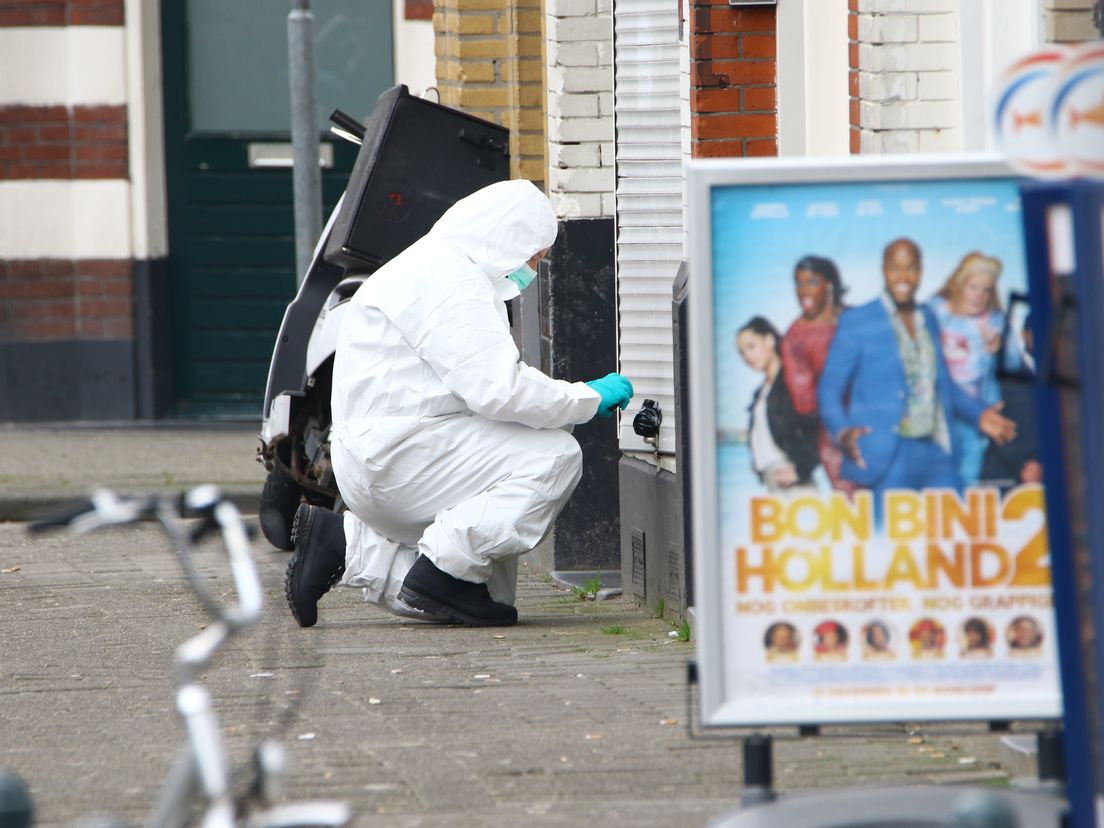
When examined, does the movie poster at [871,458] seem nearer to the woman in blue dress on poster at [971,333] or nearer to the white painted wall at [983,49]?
the woman in blue dress on poster at [971,333]

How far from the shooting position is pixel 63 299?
12.9 m

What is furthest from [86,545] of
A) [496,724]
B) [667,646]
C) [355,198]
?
[496,724]

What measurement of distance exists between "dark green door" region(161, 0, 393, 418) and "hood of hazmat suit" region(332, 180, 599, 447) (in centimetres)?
591

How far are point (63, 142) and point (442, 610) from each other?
637 centimetres

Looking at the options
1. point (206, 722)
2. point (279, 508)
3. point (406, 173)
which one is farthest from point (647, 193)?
point (206, 722)

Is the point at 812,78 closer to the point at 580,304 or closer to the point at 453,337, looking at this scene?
the point at 453,337

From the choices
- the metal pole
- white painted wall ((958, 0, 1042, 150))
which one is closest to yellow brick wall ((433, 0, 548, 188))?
the metal pole

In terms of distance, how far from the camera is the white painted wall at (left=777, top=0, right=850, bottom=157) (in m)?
6.80

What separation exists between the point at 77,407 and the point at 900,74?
7927 millimetres

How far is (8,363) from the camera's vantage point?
42.3 feet

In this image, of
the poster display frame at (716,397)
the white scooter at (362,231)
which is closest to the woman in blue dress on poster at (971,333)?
the poster display frame at (716,397)

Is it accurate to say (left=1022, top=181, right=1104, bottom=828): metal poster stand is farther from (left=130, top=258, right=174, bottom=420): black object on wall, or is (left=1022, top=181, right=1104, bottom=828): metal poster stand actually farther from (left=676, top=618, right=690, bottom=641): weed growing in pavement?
(left=130, top=258, right=174, bottom=420): black object on wall

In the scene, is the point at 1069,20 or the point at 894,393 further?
the point at 1069,20

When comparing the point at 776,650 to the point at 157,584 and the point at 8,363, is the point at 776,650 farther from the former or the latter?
the point at 8,363
